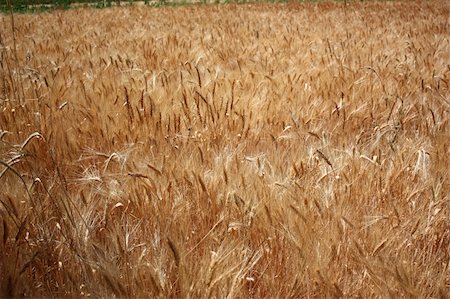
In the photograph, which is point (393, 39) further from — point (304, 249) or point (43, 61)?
point (304, 249)

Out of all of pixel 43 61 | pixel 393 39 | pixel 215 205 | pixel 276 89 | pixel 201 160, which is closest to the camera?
pixel 215 205

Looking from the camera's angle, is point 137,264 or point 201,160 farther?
point 201,160

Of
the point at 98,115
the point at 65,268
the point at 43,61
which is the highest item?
the point at 43,61

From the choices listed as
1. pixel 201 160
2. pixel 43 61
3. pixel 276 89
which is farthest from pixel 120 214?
pixel 43 61

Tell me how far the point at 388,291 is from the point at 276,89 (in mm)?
1134

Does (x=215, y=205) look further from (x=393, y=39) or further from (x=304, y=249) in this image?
(x=393, y=39)

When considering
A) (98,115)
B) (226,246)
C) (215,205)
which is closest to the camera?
(226,246)

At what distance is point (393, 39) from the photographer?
290 cm

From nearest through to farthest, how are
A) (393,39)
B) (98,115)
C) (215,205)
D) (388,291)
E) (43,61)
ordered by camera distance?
(388,291) < (215,205) < (98,115) < (43,61) < (393,39)

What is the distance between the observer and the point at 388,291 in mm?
636

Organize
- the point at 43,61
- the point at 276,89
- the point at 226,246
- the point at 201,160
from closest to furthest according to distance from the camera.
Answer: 1. the point at 226,246
2. the point at 201,160
3. the point at 276,89
4. the point at 43,61

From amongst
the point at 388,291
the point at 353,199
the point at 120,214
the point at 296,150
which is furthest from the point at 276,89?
the point at 388,291

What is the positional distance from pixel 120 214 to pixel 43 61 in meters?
1.37

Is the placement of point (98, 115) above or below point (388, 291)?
above
